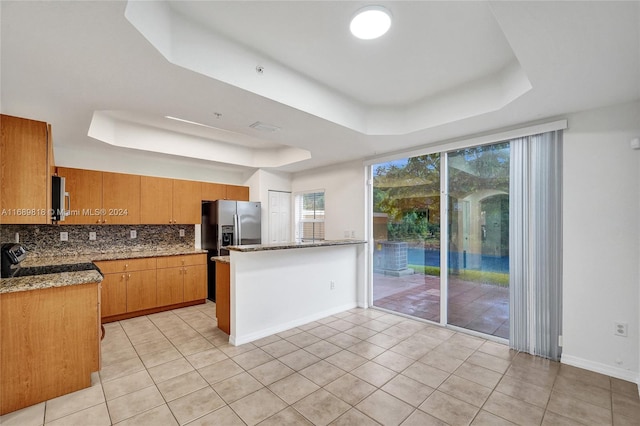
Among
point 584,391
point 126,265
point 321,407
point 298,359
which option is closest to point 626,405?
point 584,391

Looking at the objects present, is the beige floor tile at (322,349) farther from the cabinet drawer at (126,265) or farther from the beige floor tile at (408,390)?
the cabinet drawer at (126,265)

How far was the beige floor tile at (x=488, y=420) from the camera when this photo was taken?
1.93 metres

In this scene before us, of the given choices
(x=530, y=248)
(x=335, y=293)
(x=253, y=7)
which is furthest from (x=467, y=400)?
(x=253, y=7)

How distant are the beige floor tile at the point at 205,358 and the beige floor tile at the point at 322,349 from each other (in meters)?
0.91

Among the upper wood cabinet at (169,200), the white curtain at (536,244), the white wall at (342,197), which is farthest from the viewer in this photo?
the white wall at (342,197)

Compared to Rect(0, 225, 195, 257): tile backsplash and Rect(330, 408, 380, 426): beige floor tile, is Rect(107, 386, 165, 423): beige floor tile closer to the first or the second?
Rect(330, 408, 380, 426): beige floor tile

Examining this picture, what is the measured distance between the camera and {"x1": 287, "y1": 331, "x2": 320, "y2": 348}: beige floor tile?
10.6ft

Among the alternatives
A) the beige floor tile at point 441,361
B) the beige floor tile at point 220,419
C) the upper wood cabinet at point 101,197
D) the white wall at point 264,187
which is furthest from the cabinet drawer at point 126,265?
the beige floor tile at point 441,361

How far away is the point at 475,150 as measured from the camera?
351 centimetres

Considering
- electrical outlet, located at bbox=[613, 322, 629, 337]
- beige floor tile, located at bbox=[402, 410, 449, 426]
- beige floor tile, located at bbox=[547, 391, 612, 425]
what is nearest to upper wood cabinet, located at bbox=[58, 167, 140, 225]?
beige floor tile, located at bbox=[402, 410, 449, 426]

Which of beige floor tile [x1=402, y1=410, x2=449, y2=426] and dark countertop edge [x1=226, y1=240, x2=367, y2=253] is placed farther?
dark countertop edge [x1=226, y1=240, x2=367, y2=253]

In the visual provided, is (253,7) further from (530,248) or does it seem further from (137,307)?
(137,307)

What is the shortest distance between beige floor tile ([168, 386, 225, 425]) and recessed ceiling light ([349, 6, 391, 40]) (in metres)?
2.93

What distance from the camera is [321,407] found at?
212 cm
